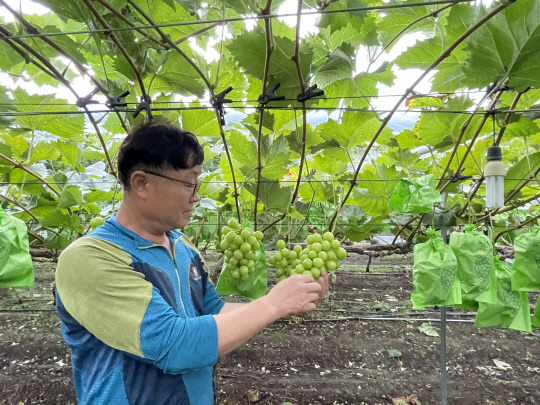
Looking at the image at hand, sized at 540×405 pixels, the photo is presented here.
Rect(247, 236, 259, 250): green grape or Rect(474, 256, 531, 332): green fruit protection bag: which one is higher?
Rect(247, 236, 259, 250): green grape

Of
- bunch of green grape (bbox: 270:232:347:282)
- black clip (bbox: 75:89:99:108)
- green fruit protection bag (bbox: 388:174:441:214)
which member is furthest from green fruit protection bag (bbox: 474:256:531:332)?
black clip (bbox: 75:89:99:108)

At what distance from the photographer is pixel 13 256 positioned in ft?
5.27

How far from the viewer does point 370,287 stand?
5410 mm

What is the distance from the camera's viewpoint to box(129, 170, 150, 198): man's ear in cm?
109

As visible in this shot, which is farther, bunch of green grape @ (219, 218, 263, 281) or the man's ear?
bunch of green grape @ (219, 218, 263, 281)

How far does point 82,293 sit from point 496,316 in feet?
5.46

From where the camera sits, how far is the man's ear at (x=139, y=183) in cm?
109

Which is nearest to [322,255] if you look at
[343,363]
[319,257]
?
[319,257]

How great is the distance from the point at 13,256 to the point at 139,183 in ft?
2.99

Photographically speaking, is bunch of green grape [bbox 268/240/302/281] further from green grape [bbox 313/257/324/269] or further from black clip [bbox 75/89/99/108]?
black clip [bbox 75/89/99/108]

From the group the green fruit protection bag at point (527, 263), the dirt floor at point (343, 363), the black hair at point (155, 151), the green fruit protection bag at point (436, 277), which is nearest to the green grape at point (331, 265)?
the green fruit protection bag at point (436, 277)

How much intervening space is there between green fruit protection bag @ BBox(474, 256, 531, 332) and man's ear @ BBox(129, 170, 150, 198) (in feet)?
4.79

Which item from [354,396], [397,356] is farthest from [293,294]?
[397,356]

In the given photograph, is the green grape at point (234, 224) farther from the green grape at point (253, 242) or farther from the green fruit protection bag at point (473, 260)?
the green fruit protection bag at point (473, 260)
